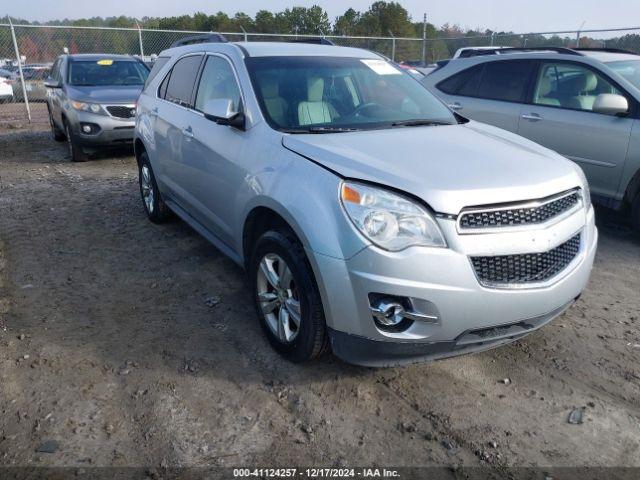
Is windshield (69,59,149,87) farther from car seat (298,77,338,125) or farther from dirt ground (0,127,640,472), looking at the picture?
car seat (298,77,338,125)

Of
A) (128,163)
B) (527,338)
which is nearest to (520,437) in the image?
(527,338)

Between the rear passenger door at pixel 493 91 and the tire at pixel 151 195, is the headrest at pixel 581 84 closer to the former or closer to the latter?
the rear passenger door at pixel 493 91

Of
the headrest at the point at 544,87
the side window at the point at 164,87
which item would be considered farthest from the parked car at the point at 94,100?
the headrest at the point at 544,87

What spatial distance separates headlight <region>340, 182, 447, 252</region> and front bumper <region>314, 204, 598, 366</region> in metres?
0.05

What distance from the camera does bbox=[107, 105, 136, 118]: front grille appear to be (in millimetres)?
8953

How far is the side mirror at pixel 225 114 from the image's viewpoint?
11.6 ft

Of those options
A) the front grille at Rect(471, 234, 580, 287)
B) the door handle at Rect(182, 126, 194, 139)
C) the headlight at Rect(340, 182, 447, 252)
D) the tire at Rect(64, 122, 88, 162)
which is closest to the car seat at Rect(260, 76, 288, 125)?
the door handle at Rect(182, 126, 194, 139)

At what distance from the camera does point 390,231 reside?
2.62 metres

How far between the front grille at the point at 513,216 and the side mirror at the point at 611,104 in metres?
2.66

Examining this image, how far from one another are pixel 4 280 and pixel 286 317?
270cm

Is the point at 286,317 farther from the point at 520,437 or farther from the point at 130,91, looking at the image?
the point at 130,91

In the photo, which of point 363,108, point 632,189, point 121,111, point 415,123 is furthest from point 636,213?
point 121,111

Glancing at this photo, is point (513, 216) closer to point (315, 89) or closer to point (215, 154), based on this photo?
point (315, 89)

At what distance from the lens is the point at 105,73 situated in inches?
392
